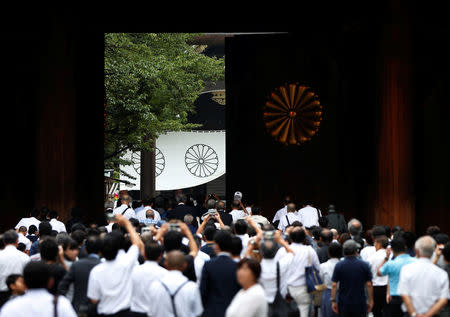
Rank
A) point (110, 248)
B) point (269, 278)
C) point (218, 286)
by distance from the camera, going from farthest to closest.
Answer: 1. point (269, 278)
2. point (110, 248)
3. point (218, 286)

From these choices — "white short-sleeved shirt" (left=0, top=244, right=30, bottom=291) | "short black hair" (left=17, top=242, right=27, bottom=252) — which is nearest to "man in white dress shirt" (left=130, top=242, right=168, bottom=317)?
"white short-sleeved shirt" (left=0, top=244, right=30, bottom=291)

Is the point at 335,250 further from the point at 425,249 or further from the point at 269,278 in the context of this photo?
the point at 425,249

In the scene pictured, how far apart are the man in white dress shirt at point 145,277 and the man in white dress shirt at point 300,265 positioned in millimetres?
2023

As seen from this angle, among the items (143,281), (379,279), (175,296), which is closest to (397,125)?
(379,279)

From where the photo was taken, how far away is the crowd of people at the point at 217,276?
557 centimetres

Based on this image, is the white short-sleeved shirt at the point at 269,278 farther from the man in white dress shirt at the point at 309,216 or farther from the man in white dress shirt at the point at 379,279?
the man in white dress shirt at the point at 309,216

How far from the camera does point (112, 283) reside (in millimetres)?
6746

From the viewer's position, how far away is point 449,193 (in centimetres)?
1593

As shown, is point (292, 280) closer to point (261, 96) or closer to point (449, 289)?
point (449, 289)

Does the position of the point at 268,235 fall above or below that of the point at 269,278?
above

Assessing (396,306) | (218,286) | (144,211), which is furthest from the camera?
(144,211)

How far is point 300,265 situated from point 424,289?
1774 mm

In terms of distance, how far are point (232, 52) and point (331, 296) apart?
521 inches

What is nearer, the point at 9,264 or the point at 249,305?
the point at 249,305
